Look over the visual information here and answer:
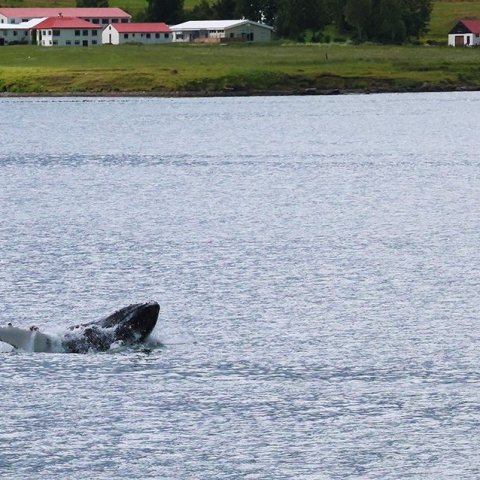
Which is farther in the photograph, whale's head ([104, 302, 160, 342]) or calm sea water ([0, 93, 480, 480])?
whale's head ([104, 302, 160, 342])

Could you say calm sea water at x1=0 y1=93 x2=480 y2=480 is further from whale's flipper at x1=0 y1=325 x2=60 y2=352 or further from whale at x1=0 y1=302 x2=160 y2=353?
whale at x1=0 y1=302 x2=160 y2=353

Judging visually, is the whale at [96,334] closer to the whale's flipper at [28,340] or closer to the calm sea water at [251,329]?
the whale's flipper at [28,340]

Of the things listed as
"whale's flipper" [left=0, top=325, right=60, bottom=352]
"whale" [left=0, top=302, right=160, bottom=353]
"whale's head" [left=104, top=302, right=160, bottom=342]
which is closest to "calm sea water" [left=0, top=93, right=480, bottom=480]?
"whale's flipper" [left=0, top=325, right=60, bottom=352]

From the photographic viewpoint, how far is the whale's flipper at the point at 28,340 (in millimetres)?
45594

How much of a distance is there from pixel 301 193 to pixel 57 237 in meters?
31.3

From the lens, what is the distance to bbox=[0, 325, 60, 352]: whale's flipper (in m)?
45.6

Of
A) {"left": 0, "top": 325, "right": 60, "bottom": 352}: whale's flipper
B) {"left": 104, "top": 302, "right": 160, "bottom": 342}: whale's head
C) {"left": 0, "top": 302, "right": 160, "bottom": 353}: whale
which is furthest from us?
{"left": 104, "top": 302, "right": 160, "bottom": 342}: whale's head

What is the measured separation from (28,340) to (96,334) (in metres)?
2.07

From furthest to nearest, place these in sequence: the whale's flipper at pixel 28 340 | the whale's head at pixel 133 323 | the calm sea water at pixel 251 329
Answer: the whale's head at pixel 133 323
the whale's flipper at pixel 28 340
the calm sea water at pixel 251 329

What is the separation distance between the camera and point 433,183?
365 ft

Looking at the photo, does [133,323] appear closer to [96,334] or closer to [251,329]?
[96,334]

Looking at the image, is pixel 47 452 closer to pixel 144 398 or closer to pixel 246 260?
pixel 144 398

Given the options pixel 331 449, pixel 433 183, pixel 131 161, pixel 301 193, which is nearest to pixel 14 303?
pixel 331 449

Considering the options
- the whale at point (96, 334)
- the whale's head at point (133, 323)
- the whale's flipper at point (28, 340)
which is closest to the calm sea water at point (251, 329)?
the whale's flipper at point (28, 340)
